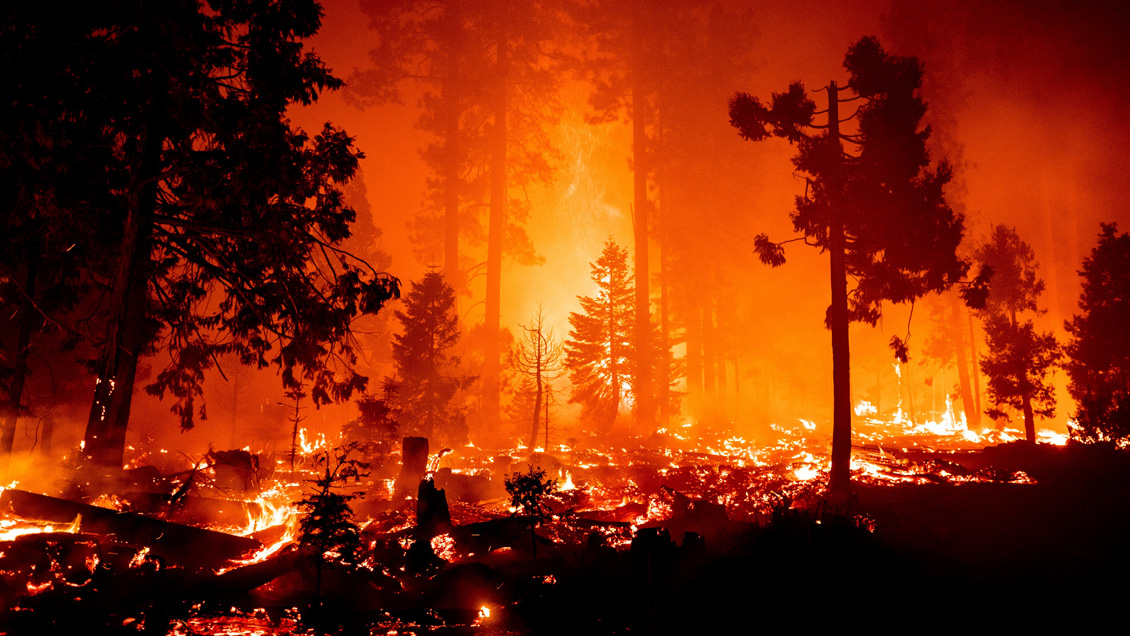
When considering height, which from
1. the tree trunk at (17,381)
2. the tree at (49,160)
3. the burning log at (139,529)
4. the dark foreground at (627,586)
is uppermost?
the tree at (49,160)

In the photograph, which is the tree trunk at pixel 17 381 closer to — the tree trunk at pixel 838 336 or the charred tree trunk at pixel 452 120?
the tree trunk at pixel 838 336

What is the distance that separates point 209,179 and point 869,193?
16363mm

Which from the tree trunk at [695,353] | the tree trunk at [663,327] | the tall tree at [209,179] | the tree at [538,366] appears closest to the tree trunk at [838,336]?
the tree at [538,366]

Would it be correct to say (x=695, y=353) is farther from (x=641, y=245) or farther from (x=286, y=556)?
(x=286, y=556)

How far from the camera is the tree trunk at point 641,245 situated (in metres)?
34.6

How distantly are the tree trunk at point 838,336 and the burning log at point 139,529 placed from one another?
14.5 m

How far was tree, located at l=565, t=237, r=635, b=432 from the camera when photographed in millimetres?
35469

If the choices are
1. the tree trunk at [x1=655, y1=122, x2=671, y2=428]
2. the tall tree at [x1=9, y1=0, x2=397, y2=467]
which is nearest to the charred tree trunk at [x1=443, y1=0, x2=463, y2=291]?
the tree trunk at [x1=655, y1=122, x2=671, y2=428]

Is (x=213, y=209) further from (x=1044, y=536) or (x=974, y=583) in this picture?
(x=1044, y=536)

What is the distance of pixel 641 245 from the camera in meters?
36.9

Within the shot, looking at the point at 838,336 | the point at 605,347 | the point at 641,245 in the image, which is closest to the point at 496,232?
the point at 641,245

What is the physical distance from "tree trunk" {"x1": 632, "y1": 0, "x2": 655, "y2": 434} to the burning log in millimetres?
27725

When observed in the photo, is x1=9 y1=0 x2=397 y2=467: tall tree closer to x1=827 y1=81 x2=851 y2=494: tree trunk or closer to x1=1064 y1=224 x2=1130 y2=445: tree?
x1=827 y1=81 x2=851 y2=494: tree trunk

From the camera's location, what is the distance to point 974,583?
23.7 ft
